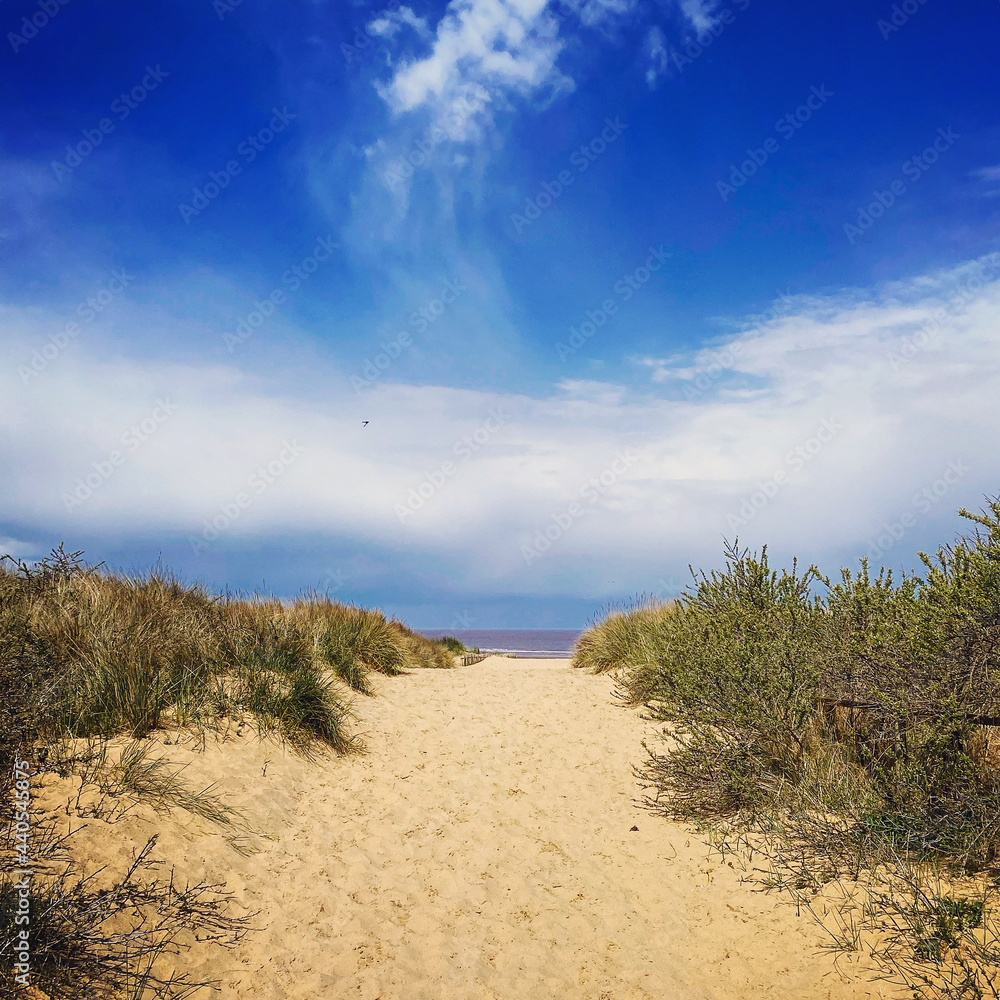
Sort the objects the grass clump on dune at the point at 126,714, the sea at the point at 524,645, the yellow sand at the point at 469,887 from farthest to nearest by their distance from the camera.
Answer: the sea at the point at 524,645 < the yellow sand at the point at 469,887 < the grass clump on dune at the point at 126,714

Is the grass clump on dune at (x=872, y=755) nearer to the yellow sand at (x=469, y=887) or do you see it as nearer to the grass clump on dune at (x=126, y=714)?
the yellow sand at (x=469, y=887)

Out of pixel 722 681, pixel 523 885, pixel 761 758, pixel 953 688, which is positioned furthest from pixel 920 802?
pixel 523 885

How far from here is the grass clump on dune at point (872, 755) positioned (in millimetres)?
4461

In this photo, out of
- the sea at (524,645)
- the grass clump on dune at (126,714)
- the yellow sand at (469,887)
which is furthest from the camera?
the sea at (524,645)

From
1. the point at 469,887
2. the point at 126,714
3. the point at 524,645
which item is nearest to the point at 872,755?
the point at 469,887

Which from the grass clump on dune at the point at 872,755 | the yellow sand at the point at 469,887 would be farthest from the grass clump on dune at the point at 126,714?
the grass clump on dune at the point at 872,755

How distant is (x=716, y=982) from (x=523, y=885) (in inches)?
72.4

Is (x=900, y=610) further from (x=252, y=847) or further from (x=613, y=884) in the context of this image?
(x=252, y=847)

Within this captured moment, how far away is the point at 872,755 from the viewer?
6.07m

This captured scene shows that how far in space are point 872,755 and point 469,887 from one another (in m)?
3.94

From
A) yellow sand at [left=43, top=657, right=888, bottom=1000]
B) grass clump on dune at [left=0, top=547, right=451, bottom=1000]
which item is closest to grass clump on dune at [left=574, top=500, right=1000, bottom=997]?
yellow sand at [left=43, top=657, right=888, bottom=1000]

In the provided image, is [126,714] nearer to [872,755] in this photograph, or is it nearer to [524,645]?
[872,755]

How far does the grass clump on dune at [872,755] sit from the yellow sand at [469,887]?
1.44 feet

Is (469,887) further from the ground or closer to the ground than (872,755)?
closer to the ground
